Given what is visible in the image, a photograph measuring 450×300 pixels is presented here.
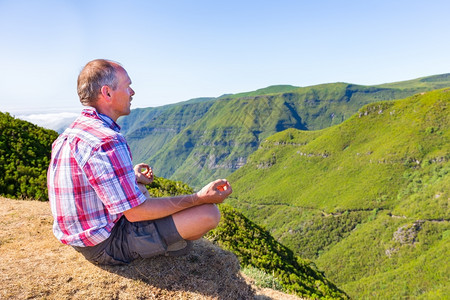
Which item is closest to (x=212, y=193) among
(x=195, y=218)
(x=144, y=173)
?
(x=195, y=218)

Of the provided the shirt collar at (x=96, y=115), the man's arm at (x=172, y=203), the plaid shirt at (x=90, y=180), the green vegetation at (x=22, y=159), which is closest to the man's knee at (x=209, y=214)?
the man's arm at (x=172, y=203)

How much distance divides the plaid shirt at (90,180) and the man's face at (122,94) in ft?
0.81

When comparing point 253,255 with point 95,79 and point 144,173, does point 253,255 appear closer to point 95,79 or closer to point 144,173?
point 144,173

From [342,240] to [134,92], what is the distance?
167300mm

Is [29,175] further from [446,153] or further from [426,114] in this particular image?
[426,114]

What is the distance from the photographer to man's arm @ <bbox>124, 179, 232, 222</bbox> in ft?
14.4

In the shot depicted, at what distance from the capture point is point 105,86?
15.1 ft

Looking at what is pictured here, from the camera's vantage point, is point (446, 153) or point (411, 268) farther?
point (446, 153)

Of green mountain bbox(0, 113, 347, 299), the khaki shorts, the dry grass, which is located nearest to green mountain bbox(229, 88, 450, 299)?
green mountain bbox(0, 113, 347, 299)

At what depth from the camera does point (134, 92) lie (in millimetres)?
5070

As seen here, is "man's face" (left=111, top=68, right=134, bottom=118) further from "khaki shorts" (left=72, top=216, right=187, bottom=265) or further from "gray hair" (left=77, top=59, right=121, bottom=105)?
"khaki shorts" (left=72, top=216, right=187, bottom=265)

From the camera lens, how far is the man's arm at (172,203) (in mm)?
4395

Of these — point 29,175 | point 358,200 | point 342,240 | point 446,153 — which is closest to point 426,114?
point 446,153

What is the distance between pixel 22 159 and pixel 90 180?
10019 millimetres
